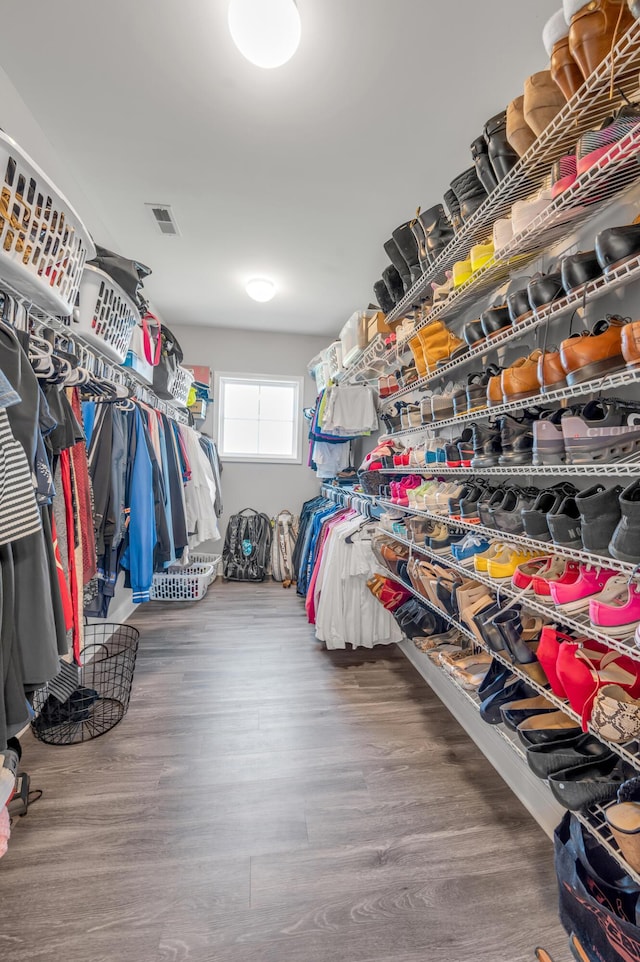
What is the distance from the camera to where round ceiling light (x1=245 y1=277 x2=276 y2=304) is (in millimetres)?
3223

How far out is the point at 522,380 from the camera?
116 centimetres

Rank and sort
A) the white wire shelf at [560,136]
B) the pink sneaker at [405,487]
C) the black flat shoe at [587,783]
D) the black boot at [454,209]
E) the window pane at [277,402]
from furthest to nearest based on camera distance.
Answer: the window pane at [277,402] < the pink sneaker at [405,487] < the black boot at [454,209] < the black flat shoe at [587,783] < the white wire shelf at [560,136]

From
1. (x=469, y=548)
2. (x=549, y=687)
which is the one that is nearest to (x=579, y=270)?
(x=469, y=548)

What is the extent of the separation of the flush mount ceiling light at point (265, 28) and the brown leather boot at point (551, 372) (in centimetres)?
134

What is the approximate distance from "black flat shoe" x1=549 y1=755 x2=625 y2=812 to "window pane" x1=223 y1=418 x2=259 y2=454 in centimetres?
418

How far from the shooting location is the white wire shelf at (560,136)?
31.4 inches

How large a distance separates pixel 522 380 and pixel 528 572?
575 mm

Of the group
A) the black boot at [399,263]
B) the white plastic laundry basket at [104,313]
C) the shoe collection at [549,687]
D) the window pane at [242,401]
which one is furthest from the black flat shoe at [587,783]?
the window pane at [242,401]

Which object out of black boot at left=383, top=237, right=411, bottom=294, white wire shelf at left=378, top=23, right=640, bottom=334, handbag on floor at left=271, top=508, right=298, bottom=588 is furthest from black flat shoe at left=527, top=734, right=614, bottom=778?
handbag on floor at left=271, top=508, right=298, bottom=588

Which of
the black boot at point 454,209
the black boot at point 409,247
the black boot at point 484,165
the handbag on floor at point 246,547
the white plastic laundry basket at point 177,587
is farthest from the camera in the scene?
the handbag on floor at point 246,547

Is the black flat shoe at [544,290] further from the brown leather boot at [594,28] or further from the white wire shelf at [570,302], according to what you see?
the brown leather boot at [594,28]

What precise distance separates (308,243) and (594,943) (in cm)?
330

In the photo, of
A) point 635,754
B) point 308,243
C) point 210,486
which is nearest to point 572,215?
point 635,754

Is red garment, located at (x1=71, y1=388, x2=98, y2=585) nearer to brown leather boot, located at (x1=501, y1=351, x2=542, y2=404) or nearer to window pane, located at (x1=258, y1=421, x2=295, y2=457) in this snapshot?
brown leather boot, located at (x1=501, y1=351, x2=542, y2=404)
